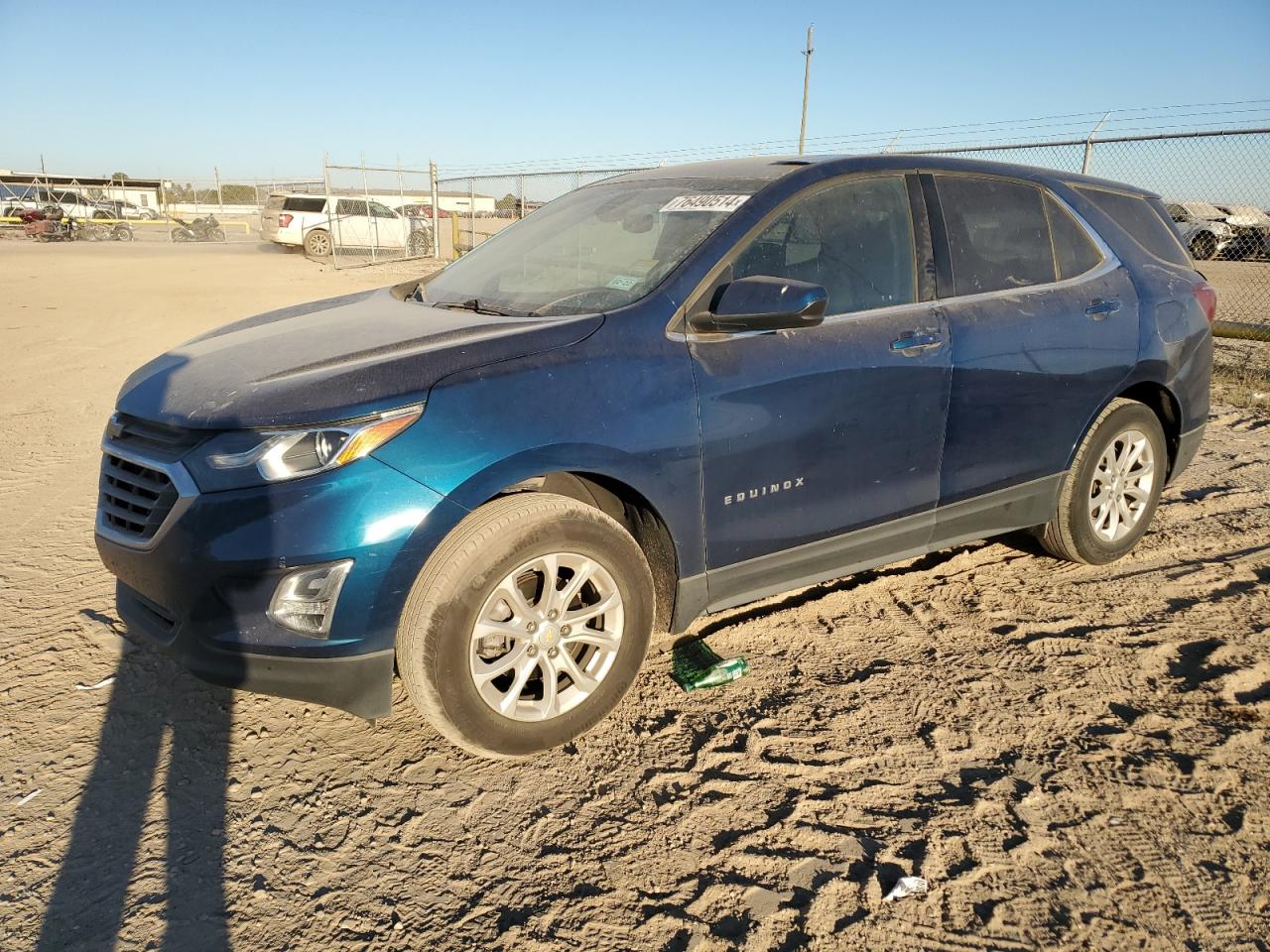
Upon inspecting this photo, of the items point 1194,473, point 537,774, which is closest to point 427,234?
point 1194,473

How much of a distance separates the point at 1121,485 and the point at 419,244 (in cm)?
2298

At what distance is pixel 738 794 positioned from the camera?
8.43 ft

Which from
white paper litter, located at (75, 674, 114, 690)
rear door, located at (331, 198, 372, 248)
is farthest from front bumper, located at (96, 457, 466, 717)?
rear door, located at (331, 198, 372, 248)

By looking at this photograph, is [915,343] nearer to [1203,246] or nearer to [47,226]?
[1203,246]

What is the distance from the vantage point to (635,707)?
3078mm

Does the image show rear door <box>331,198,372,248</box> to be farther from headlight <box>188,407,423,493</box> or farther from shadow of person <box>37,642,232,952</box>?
headlight <box>188,407,423,493</box>

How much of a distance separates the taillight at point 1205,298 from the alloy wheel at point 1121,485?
2.40ft

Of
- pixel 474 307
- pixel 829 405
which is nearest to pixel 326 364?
pixel 474 307

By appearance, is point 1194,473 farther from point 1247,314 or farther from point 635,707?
point 1247,314

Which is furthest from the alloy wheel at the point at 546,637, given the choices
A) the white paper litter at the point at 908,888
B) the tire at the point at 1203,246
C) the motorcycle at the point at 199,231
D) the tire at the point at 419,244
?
the motorcycle at the point at 199,231

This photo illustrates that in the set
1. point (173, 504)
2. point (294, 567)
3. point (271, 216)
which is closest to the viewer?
point (294, 567)

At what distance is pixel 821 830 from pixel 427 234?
24164 millimetres

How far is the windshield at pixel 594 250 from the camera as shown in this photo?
10.2ft

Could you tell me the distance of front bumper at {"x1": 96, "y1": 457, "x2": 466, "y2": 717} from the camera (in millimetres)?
2342
